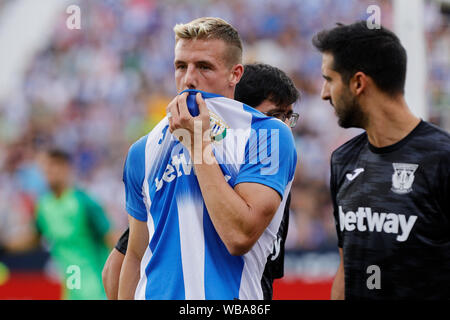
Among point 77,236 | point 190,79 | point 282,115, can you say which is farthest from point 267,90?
point 77,236

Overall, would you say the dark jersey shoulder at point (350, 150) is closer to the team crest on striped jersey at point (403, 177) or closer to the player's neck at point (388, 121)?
the player's neck at point (388, 121)

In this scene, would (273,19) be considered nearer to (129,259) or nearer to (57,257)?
(57,257)

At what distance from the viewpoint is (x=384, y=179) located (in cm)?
291

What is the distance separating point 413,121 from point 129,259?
A: 1.42 metres

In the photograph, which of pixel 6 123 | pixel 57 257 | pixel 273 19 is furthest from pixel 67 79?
pixel 57 257

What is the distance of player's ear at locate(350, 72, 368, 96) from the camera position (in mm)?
2992

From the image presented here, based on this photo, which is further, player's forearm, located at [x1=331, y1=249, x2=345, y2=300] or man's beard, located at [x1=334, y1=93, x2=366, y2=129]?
player's forearm, located at [x1=331, y1=249, x2=345, y2=300]

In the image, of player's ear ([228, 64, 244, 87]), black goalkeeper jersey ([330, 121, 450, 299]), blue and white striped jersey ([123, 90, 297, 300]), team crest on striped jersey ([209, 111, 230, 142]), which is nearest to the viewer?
blue and white striped jersey ([123, 90, 297, 300])

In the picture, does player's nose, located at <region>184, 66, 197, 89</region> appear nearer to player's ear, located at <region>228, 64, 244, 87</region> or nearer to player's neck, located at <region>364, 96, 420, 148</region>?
player's ear, located at <region>228, 64, 244, 87</region>

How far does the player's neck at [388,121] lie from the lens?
2922mm

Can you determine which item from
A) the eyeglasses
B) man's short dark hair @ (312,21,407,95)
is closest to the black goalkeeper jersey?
man's short dark hair @ (312,21,407,95)

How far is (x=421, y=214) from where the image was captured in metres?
2.75

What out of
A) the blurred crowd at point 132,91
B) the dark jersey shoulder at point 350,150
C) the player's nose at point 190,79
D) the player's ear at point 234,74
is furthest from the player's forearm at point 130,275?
the blurred crowd at point 132,91

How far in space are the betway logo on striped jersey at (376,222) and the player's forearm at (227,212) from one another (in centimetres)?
72
